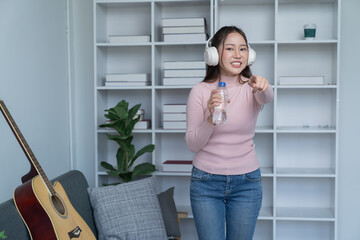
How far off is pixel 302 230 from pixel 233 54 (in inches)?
92.5

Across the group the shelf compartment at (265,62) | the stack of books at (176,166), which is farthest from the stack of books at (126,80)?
the shelf compartment at (265,62)

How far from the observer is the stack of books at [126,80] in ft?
11.8

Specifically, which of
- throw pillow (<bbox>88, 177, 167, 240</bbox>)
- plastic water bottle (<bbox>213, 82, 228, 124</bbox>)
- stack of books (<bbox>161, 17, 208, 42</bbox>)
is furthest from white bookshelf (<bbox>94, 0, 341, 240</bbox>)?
plastic water bottle (<bbox>213, 82, 228, 124</bbox>)

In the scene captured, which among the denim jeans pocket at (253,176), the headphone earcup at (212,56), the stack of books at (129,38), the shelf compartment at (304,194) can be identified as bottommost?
the shelf compartment at (304,194)

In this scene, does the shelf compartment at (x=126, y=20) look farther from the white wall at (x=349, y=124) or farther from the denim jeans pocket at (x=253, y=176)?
the denim jeans pocket at (x=253, y=176)

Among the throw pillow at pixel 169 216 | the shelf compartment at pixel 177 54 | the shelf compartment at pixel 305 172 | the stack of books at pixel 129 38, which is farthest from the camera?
the shelf compartment at pixel 177 54

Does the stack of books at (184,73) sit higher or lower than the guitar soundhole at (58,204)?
higher

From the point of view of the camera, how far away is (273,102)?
12.1ft

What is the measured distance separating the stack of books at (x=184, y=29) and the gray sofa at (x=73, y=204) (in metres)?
1.31

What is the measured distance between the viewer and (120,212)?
2611mm

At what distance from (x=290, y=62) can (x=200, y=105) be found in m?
2.04

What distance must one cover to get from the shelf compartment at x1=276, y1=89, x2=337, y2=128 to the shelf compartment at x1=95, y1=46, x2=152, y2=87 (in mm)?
1106

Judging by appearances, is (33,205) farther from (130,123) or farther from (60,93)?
(60,93)

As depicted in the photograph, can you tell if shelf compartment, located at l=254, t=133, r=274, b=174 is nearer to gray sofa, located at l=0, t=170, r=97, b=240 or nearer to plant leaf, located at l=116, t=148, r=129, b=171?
plant leaf, located at l=116, t=148, r=129, b=171
